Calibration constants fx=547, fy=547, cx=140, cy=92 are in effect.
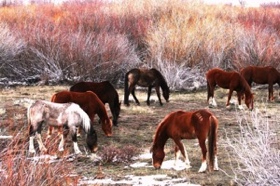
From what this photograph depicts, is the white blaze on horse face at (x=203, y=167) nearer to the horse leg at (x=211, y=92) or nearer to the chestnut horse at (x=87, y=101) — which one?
the chestnut horse at (x=87, y=101)

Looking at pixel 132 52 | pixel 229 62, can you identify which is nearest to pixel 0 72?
pixel 132 52

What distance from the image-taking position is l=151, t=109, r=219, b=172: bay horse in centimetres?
746

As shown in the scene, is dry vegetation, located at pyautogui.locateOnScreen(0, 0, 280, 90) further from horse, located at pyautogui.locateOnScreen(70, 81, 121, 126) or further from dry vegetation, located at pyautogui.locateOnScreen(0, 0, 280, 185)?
horse, located at pyautogui.locateOnScreen(70, 81, 121, 126)

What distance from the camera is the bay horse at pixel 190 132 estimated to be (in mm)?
7465

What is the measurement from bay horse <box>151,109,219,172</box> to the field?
0.19 meters

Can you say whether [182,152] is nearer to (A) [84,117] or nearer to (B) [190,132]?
(B) [190,132]

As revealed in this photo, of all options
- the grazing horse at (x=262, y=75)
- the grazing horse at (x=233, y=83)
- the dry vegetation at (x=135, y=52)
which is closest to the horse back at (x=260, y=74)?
the grazing horse at (x=262, y=75)

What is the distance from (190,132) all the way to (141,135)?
9.96ft

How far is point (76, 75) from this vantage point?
62.3ft

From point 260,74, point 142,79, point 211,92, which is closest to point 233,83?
point 211,92

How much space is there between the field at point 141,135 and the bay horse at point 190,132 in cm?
19

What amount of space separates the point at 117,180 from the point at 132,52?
41.9 ft

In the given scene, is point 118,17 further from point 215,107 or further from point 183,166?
point 183,166

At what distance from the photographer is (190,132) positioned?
25.3 ft
